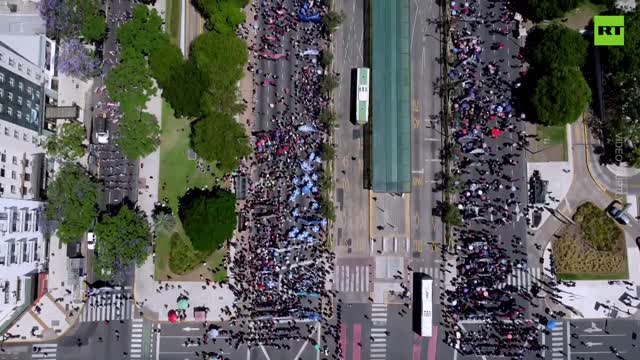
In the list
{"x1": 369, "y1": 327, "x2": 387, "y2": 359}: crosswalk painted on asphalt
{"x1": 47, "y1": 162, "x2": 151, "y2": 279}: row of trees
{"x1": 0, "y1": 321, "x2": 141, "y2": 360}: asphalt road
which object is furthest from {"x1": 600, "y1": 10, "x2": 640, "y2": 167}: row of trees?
{"x1": 0, "y1": 321, "x2": 141, "y2": 360}: asphalt road

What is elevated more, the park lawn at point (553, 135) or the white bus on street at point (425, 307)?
the park lawn at point (553, 135)

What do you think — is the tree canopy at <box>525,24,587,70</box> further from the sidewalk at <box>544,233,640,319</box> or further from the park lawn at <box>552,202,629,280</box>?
the sidewalk at <box>544,233,640,319</box>

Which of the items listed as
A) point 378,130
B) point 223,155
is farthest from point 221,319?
point 378,130

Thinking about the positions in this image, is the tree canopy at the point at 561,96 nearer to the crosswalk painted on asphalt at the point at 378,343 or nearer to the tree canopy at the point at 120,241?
the crosswalk painted on asphalt at the point at 378,343

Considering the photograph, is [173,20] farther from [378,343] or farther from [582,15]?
[582,15]

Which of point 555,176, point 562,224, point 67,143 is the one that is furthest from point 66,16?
point 562,224

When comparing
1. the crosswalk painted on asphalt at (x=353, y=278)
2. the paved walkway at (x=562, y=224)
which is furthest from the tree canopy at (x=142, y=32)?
the paved walkway at (x=562, y=224)
